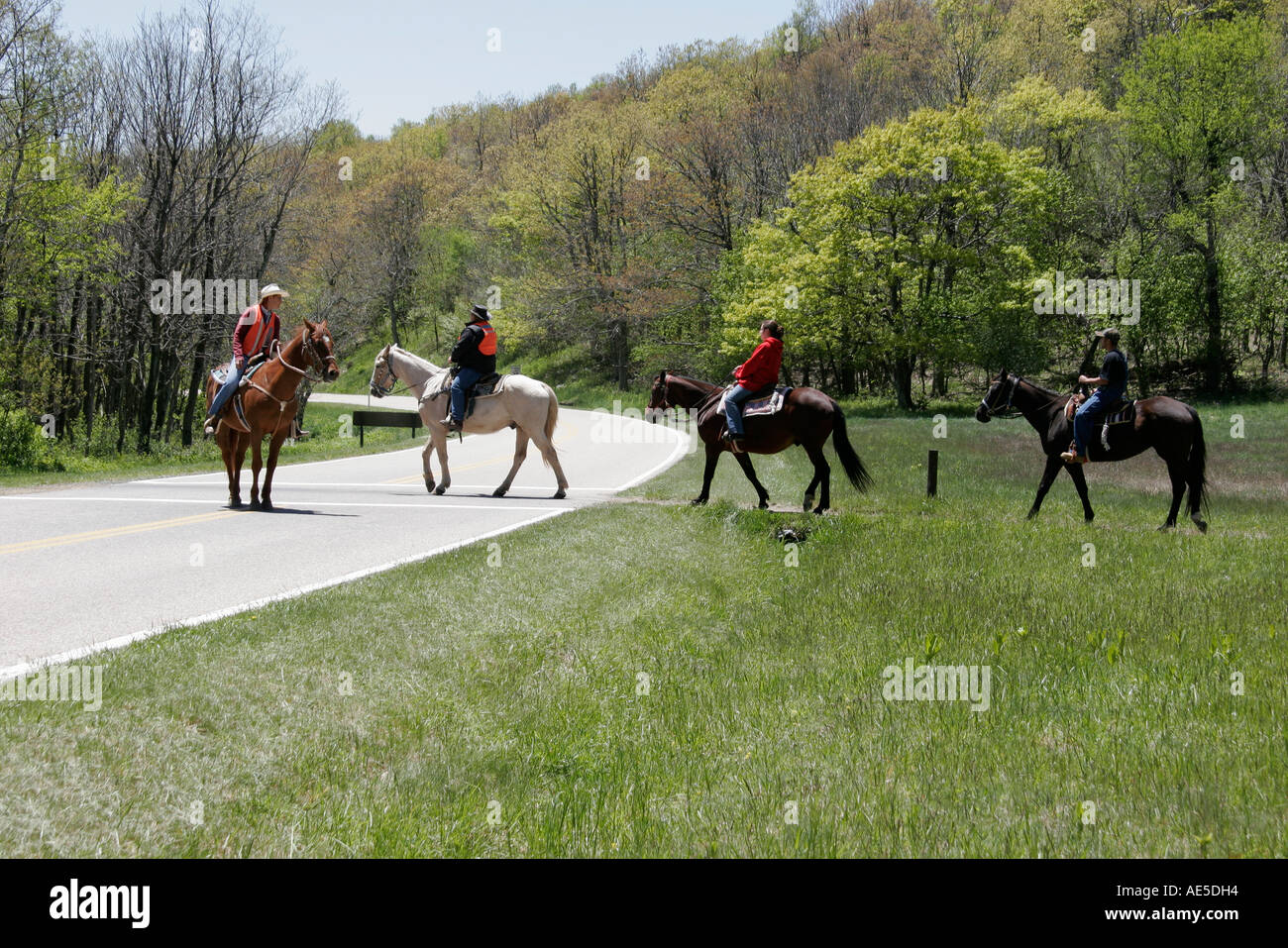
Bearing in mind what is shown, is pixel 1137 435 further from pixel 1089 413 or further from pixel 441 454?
pixel 441 454

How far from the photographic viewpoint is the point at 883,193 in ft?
161

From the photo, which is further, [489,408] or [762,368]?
[489,408]

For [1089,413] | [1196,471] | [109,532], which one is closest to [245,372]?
[109,532]

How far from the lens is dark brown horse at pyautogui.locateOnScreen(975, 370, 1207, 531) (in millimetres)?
13883

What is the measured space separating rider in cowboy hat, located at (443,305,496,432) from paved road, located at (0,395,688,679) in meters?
1.58

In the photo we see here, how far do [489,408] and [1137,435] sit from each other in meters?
10.7

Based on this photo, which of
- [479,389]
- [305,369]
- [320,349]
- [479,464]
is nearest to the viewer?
[320,349]

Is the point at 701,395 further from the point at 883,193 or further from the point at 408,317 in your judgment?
the point at 408,317

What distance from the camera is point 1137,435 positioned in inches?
563

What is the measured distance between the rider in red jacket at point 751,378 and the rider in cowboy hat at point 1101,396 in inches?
175

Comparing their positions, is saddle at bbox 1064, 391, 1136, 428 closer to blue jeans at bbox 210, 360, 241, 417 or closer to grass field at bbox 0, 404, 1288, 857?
grass field at bbox 0, 404, 1288, 857

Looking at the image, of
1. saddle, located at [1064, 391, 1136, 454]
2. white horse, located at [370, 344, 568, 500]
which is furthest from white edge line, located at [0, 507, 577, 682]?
saddle, located at [1064, 391, 1136, 454]

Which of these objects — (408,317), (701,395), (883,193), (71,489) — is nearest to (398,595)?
(701,395)

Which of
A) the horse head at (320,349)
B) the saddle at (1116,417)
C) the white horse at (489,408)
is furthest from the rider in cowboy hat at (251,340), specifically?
the saddle at (1116,417)
